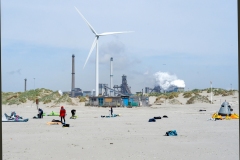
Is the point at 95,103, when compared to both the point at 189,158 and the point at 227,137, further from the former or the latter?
the point at 189,158

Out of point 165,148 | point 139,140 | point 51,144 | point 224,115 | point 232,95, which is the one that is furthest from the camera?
point 232,95

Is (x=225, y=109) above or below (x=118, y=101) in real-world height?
above

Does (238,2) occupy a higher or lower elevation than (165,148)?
higher

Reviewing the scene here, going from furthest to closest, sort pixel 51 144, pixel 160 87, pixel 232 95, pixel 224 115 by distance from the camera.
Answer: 1. pixel 160 87
2. pixel 232 95
3. pixel 224 115
4. pixel 51 144

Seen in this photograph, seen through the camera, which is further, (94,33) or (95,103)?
(94,33)

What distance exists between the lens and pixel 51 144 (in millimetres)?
16406

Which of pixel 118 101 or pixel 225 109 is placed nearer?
pixel 225 109

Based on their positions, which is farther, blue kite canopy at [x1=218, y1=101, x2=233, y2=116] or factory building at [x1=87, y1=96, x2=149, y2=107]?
factory building at [x1=87, y1=96, x2=149, y2=107]

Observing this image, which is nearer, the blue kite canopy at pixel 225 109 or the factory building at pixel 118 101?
the blue kite canopy at pixel 225 109

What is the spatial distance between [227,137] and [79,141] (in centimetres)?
699

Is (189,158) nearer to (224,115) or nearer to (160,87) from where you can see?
(224,115)

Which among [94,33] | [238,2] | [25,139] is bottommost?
[25,139]

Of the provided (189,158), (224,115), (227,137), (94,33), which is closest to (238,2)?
(189,158)

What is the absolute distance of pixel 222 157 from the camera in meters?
12.6
